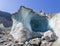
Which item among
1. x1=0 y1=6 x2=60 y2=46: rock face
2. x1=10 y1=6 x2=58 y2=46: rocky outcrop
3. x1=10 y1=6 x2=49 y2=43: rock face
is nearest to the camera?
x1=0 y1=6 x2=60 y2=46: rock face

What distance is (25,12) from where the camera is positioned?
9.94 metres

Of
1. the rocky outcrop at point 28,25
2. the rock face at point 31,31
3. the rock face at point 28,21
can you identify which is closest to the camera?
the rock face at point 31,31

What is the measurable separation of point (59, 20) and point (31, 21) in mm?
1610

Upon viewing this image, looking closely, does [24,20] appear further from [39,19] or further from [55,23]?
[55,23]

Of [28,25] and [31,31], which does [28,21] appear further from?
[31,31]

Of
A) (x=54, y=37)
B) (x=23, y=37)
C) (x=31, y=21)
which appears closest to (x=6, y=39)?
(x=23, y=37)

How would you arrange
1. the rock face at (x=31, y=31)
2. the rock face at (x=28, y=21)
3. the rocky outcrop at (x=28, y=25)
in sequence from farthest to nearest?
the rock face at (x=28, y=21), the rocky outcrop at (x=28, y=25), the rock face at (x=31, y=31)

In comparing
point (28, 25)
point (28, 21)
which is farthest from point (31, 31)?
point (28, 21)

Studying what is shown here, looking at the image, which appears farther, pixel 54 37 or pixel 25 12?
pixel 25 12

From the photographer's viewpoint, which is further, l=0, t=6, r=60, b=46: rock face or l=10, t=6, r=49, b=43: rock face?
l=10, t=6, r=49, b=43: rock face

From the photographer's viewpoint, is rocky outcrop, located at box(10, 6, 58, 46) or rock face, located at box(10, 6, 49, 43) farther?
rock face, located at box(10, 6, 49, 43)

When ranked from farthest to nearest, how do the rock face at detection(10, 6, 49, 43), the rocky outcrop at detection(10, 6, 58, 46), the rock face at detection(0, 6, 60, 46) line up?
the rock face at detection(10, 6, 49, 43) < the rocky outcrop at detection(10, 6, 58, 46) < the rock face at detection(0, 6, 60, 46)

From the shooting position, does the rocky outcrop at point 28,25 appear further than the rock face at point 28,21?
No

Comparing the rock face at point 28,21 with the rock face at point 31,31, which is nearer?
the rock face at point 31,31
